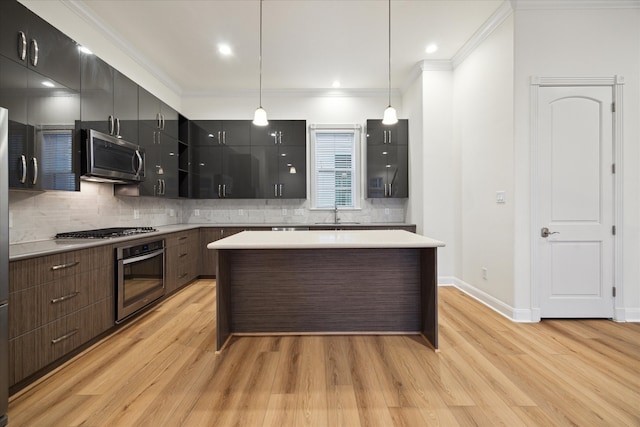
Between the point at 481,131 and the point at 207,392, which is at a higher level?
the point at 481,131

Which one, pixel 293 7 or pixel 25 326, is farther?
pixel 293 7

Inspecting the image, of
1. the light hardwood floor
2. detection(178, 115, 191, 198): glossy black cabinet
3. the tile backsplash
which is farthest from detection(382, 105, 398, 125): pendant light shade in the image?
detection(178, 115, 191, 198): glossy black cabinet

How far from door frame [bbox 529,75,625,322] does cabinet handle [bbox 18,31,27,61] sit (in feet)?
13.9

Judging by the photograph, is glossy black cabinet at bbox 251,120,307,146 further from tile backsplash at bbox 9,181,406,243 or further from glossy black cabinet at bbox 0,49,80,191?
glossy black cabinet at bbox 0,49,80,191

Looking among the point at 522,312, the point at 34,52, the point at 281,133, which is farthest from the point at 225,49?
the point at 522,312

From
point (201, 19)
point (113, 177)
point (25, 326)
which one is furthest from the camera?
point (201, 19)

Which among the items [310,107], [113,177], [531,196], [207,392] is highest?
[310,107]

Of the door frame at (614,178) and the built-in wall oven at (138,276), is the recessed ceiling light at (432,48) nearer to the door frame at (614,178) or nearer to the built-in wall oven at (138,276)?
the door frame at (614,178)

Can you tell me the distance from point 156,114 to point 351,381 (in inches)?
152

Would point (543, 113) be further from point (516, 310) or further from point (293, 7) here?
point (293, 7)

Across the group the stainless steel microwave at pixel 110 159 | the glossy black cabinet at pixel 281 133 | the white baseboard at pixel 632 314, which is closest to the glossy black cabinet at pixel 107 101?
the stainless steel microwave at pixel 110 159

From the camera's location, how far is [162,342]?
260cm

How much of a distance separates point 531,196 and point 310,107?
364 cm

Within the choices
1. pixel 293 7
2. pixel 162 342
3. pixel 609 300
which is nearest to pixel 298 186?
pixel 293 7
